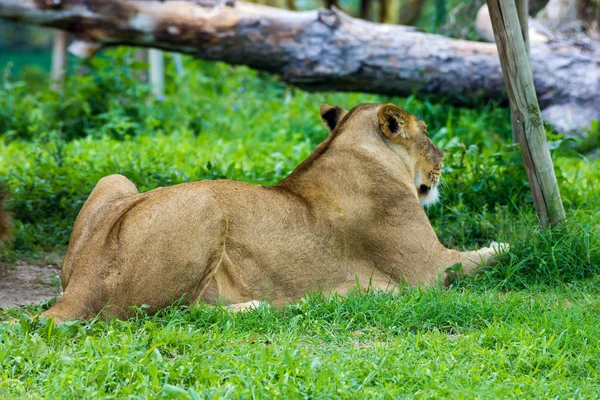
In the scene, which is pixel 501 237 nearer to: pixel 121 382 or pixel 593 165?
pixel 593 165

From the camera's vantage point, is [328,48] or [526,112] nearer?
[526,112]

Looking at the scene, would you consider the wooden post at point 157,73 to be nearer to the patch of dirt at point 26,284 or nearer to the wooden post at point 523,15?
the patch of dirt at point 26,284

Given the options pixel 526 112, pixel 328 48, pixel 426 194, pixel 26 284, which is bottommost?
pixel 26 284

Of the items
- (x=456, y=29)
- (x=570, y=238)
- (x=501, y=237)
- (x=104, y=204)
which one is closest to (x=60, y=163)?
(x=104, y=204)

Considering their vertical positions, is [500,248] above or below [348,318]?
above

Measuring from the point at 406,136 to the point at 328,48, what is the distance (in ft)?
9.29

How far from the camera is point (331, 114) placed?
5750 millimetres

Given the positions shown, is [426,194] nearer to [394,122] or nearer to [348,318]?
[394,122]

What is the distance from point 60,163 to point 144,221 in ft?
10.9

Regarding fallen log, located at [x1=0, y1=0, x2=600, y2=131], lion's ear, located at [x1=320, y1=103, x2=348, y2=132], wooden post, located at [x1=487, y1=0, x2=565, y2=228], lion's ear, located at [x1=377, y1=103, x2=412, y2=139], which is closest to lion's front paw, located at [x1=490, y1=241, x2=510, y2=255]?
wooden post, located at [x1=487, y1=0, x2=565, y2=228]

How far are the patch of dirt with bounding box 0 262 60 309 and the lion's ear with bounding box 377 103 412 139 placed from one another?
237 centimetres

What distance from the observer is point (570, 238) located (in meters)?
5.28

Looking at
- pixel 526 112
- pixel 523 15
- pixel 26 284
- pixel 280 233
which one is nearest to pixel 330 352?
pixel 280 233

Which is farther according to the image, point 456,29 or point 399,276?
point 456,29
